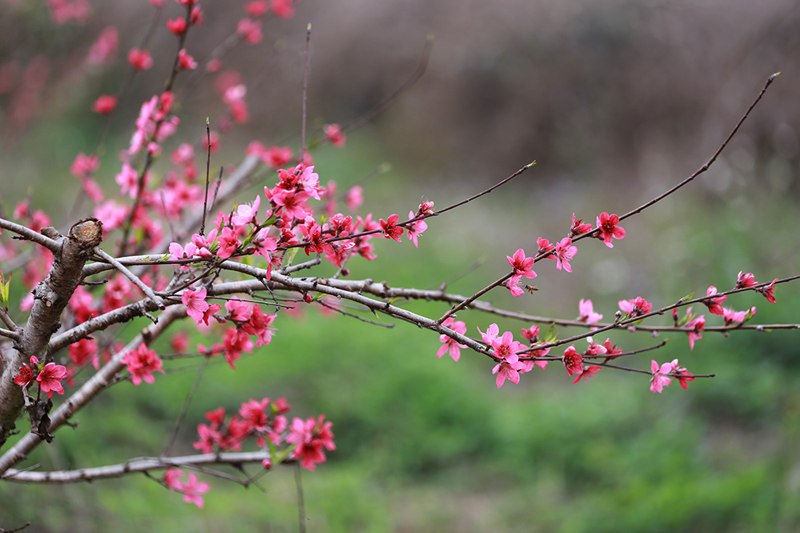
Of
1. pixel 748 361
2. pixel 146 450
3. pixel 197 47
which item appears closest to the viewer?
pixel 146 450

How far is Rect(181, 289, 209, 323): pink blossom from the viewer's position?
Result: 137 cm

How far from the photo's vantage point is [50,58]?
25.5 ft

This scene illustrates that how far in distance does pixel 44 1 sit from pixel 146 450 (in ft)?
15.1

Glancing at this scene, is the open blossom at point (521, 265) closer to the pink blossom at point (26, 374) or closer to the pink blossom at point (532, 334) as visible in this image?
the pink blossom at point (532, 334)

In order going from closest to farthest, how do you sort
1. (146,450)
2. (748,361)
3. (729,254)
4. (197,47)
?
(146,450) → (748,361) → (729,254) → (197,47)

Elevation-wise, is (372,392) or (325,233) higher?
(372,392)

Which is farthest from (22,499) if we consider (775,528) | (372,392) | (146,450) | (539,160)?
(539,160)

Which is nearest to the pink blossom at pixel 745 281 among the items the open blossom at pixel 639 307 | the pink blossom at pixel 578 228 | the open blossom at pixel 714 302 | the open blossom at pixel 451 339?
the open blossom at pixel 714 302

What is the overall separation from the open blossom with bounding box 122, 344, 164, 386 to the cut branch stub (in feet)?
0.93

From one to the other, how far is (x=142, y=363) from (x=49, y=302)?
1.35 ft

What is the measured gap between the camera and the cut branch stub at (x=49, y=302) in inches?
53.4

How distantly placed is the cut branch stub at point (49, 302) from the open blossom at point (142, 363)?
28 cm

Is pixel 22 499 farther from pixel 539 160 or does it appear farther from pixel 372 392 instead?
pixel 539 160

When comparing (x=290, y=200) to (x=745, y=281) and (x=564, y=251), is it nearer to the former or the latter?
(x=564, y=251)
